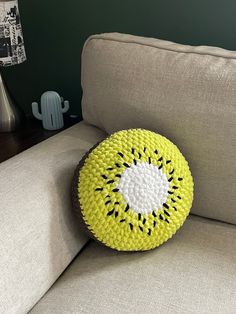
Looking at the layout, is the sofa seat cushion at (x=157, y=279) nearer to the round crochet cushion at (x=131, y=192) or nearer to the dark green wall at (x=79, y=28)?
the round crochet cushion at (x=131, y=192)

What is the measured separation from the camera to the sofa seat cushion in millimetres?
811

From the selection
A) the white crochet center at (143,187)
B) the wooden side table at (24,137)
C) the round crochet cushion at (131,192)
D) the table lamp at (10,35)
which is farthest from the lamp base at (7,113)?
the white crochet center at (143,187)

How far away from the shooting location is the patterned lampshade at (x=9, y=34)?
1.25 metres

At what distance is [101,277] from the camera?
887mm

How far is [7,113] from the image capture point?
1.44m

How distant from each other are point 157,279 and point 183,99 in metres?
0.43

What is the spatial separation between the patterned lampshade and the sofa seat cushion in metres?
0.67

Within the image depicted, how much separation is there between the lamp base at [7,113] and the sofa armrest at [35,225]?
0.40 meters

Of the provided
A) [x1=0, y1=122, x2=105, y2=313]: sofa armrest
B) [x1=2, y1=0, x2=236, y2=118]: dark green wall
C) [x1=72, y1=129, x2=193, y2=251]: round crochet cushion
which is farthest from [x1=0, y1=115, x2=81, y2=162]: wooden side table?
[x1=72, y1=129, x2=193, y2=251]: round crochet cushion

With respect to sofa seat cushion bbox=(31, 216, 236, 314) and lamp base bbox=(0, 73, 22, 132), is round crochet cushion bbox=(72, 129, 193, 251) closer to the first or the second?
sofa seat cushion bbox=(31, 216, 236, 314)

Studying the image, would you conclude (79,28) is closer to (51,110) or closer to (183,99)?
(51,110)

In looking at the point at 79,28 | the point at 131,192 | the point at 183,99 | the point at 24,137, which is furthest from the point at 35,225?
the point at 79,28

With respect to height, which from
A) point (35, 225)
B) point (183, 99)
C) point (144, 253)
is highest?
point (183, 99)

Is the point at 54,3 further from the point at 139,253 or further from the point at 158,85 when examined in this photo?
the point at 139,253
